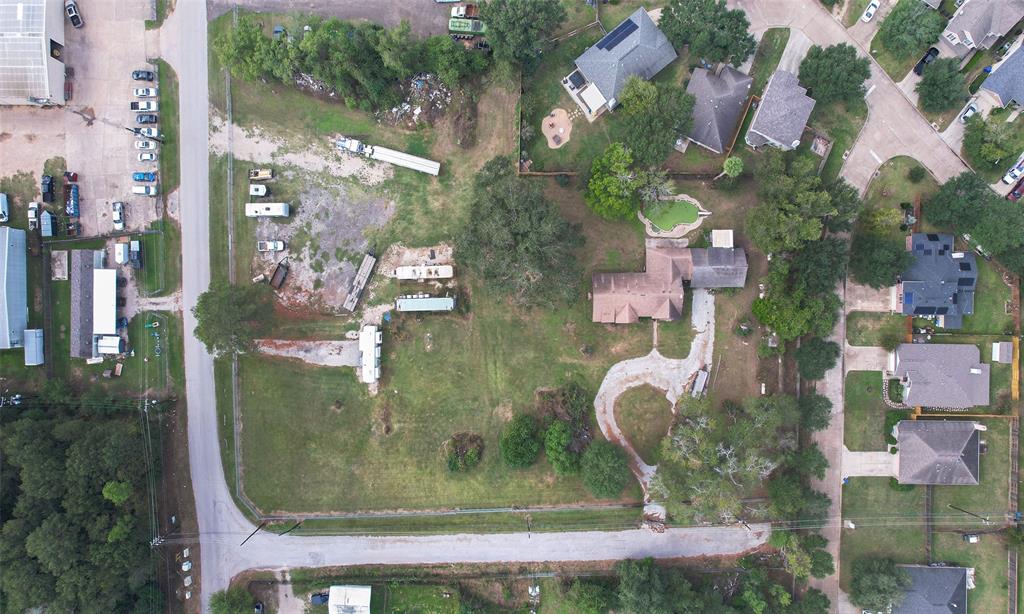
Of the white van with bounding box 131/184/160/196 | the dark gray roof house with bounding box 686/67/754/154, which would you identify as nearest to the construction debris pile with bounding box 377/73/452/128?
the white van with bounding box 131/184/160/196

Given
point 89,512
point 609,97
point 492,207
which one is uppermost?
point 609,97

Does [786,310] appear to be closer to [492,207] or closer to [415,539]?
[492,207]

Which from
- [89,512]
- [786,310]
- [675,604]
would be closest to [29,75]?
[89,512]

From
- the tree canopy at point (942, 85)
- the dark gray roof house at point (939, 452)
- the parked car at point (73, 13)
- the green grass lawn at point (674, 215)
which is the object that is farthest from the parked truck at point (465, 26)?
the dark gray roof house at point (939, 452)

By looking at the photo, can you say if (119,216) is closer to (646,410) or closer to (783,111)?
(646,410)

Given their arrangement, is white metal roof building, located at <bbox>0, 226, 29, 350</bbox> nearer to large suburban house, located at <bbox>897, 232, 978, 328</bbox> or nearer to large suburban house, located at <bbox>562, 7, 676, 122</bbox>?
large suburban house, located at <bbox>562, 7, 676, 122</bbox>

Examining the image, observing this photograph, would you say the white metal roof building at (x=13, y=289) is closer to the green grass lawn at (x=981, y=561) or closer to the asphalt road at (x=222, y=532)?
the asphalt road at (x=222, y=532)

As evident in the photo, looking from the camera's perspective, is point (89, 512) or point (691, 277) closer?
point (89, 512)
